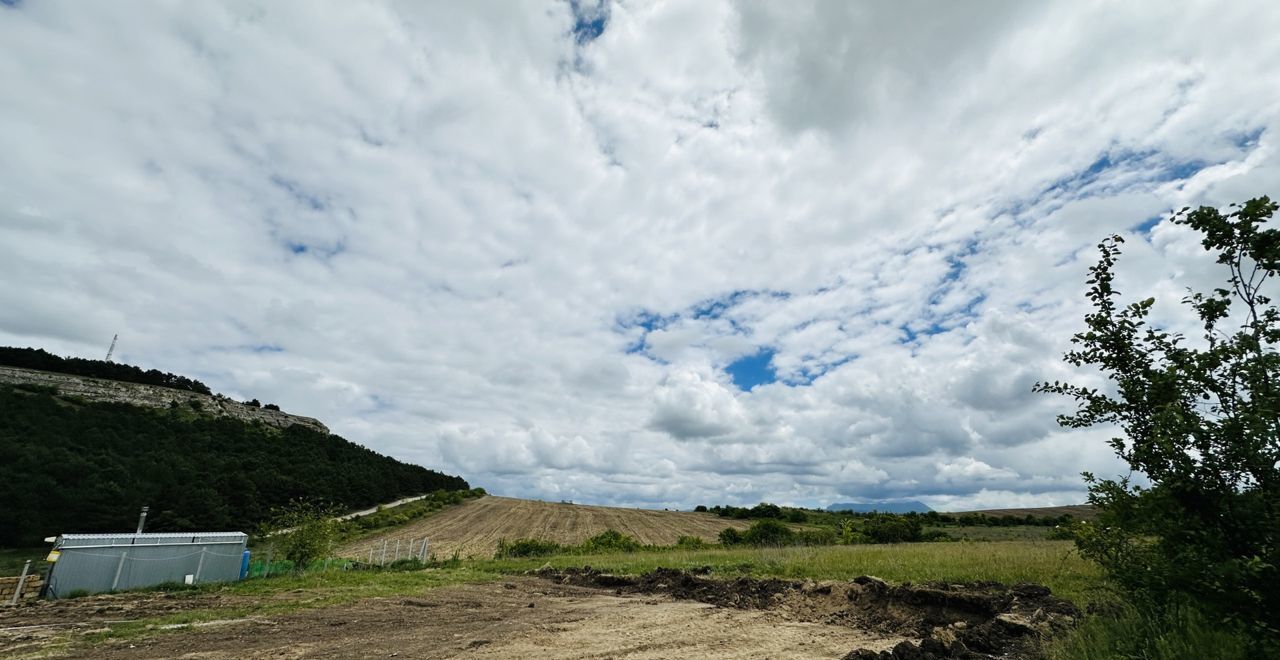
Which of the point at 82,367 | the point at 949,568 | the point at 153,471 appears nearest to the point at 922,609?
the point at 949,568

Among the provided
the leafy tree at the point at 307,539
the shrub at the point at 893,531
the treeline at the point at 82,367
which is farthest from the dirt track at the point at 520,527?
the treeline at the point at 82,367

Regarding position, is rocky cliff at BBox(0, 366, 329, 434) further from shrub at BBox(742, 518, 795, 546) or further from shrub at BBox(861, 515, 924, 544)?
shrub at BBox(861, 515, 924, 544)

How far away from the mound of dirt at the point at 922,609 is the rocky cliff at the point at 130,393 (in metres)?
127

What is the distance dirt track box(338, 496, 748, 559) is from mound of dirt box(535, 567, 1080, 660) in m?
38.1

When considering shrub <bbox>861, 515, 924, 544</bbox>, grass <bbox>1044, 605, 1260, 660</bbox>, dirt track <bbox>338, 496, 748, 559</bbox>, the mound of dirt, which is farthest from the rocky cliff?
grass <bbox>1044, 605, 1260, 660</bbox>

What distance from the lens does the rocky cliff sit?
4072 inches

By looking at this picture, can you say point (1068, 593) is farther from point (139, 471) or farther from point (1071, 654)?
point (139, 471)

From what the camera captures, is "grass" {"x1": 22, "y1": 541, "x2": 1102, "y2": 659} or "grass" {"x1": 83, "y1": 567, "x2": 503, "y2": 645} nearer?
"grass" {"x1": 83, "y1": 567, "x2": 503, "y2": 645}

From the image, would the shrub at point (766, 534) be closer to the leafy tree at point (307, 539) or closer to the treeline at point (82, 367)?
the leafy tree at point (307, 539)

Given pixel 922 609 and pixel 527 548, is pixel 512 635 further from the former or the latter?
pixel 527 548

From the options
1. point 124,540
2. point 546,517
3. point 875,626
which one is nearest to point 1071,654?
point 875,626

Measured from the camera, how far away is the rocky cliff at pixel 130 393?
103 metres

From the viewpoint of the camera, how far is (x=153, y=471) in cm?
6850

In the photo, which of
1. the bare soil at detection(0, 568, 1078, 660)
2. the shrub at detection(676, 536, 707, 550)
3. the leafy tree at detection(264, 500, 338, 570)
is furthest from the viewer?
the shrub at detection(676, 536, 707, 550)
